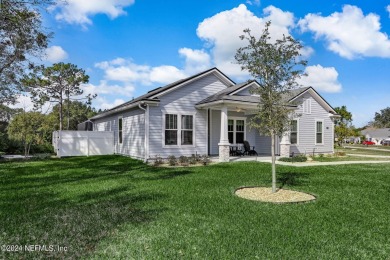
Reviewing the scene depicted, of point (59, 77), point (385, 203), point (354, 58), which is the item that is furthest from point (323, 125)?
point (59, 77)

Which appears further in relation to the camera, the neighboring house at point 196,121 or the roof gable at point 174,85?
the neighboring house at point 196,121

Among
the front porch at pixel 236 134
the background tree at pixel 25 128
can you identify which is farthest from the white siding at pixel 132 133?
the background tree at pixel 25 128

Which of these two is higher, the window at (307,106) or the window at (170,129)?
the window at (307,106)

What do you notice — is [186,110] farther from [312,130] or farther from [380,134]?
[380,134]

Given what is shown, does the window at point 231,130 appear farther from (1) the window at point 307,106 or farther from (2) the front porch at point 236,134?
(1) the window at point 307,106

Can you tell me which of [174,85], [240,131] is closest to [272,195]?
[174,85]

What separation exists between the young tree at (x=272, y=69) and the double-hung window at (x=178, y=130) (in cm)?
825

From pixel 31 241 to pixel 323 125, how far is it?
2109 centimetres

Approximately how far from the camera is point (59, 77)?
29656mm

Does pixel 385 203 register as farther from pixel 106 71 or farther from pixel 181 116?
pixel 106 71

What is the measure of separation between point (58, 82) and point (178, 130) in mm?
20597

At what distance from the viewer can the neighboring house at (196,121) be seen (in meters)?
14.9

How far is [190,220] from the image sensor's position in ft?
17.0

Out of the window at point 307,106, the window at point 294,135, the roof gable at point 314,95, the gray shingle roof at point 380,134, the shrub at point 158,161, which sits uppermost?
the roof gable at point 314,95
